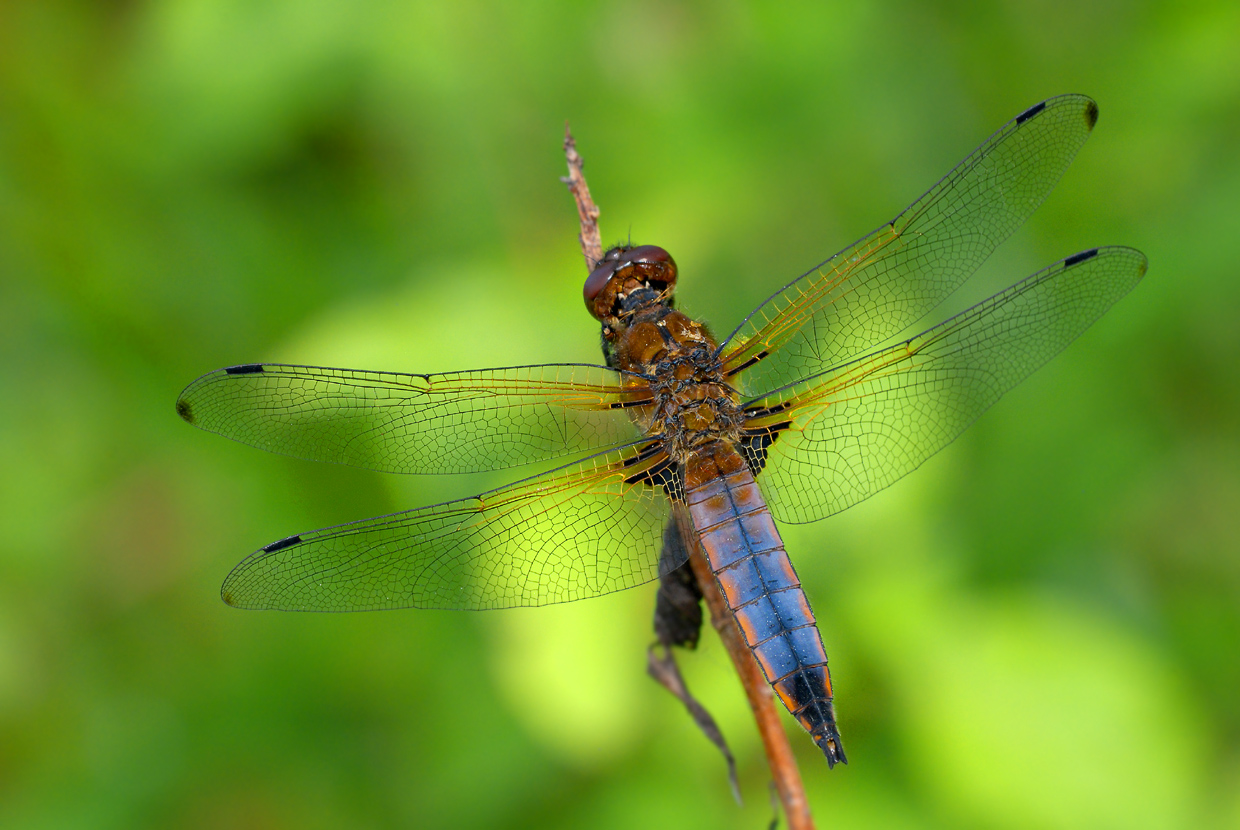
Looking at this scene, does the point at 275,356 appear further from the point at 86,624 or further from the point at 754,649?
the point at 754,649

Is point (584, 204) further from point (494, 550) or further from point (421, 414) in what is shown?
point (494, 550)

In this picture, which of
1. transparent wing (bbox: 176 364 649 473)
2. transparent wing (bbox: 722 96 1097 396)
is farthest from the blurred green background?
transparent wing (bbox: 722 96 1097 396)

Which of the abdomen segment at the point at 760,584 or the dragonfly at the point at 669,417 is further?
the dragonfly at the point at 669,417

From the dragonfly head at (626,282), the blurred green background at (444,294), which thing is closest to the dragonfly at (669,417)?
the dragonfly head at (626,282)

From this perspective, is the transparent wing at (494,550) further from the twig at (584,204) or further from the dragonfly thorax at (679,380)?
the twig at (584,204)

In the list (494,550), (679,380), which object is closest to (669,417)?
(679,380)

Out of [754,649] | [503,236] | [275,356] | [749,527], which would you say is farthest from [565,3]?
[754,649]

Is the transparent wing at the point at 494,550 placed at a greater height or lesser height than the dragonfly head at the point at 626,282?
lesser

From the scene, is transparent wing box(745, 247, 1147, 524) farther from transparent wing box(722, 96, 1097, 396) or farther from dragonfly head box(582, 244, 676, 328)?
dragonfly head box(582, 244, 676, 328)
